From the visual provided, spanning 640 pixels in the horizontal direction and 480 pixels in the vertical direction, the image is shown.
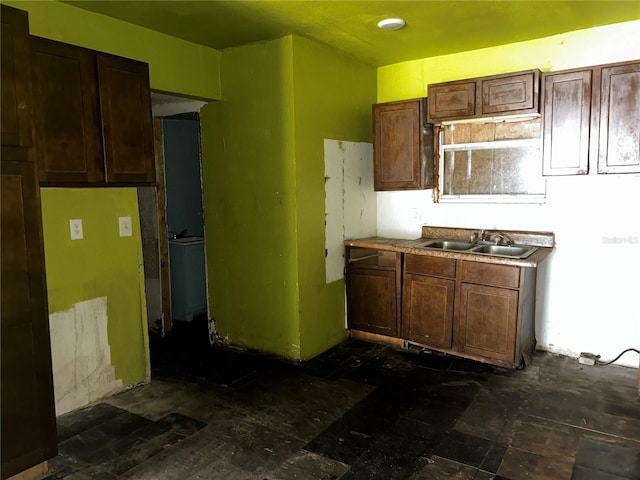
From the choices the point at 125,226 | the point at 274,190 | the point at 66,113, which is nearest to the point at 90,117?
the point at 66,113

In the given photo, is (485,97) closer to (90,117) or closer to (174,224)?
(90,117)

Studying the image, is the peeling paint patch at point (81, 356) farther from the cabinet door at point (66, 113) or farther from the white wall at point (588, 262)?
the white wall at point (588, 262)

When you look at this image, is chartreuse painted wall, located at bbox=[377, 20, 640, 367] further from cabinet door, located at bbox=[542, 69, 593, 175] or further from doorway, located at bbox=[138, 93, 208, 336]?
doorway, located at bbox=[138, 93, 208, 336]

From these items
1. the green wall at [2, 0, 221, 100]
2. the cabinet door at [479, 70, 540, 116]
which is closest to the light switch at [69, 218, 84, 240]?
the green wall at [2, 0, 221, 100]

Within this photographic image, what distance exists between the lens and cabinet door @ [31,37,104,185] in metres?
2.41

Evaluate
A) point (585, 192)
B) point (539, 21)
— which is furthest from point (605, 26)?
point (585, 192)

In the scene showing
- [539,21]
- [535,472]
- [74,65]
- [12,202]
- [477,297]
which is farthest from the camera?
[477,297]

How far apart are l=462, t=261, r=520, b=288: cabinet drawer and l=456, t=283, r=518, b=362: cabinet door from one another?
4cm

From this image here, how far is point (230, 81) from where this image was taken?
12.4 ft

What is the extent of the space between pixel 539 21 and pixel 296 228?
7.27 feet

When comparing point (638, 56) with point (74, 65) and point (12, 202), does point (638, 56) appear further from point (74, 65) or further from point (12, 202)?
point (12, 202)

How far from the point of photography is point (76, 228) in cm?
291

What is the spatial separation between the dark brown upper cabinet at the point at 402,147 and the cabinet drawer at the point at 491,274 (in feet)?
2.70

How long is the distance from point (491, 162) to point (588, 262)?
1.08 m
